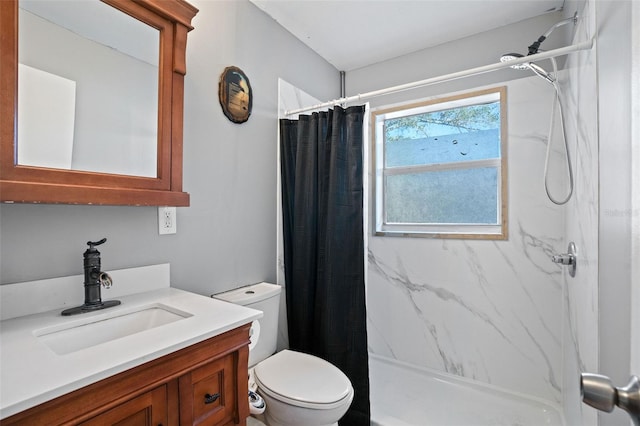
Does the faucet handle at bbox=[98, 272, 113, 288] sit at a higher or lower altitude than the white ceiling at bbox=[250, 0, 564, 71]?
lower

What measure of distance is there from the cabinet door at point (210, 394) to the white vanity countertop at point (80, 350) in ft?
0.37

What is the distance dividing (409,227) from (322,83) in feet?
4.33

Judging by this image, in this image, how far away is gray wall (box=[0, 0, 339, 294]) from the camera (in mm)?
1023

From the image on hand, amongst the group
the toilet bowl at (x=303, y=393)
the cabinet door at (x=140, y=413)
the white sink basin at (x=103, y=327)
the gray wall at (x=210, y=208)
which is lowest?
the toilet bowl at (x=303, y=393)

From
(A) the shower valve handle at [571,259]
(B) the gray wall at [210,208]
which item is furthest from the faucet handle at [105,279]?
(A) the shower valve handle at [571,259]

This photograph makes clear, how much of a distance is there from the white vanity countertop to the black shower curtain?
2.38 ft

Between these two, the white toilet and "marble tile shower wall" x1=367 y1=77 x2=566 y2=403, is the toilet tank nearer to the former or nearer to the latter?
the white toilet

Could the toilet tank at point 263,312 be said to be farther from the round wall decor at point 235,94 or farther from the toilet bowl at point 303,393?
the round wall decor at point 235,94

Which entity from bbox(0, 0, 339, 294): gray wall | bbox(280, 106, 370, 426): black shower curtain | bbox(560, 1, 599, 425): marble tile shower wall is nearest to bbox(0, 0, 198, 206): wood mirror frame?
bbox(0, 0, 339, 294): gray wall

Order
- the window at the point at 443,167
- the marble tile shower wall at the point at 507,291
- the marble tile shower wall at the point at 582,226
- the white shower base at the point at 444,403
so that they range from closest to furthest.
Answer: the marble tile shower wall at the point at 582,226 → the white shower base at the point at 444,403 → the marble tile shower wall at the point at 507,291 → the window at the point at 443,167

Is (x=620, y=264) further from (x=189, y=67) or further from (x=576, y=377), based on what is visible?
(x=189, y=67)

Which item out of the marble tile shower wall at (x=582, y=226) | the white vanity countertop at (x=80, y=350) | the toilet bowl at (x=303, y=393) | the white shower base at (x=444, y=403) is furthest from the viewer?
the white shower base at (x=444, y=403)

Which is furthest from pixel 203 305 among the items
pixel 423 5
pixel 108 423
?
pixel 423 5

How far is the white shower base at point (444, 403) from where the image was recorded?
1.75 meters
